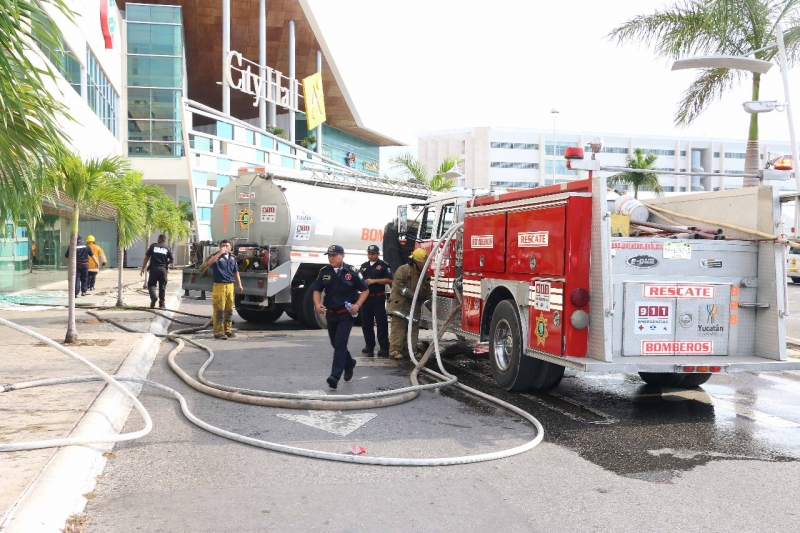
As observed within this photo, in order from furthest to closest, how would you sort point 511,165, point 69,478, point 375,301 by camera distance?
point 511,165, point 375,301, point 69,478

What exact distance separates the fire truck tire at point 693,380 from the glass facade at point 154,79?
43085 millimetres

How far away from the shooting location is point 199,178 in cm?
4078

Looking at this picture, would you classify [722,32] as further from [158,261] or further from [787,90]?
[158,261]

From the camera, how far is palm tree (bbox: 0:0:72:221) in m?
4.74

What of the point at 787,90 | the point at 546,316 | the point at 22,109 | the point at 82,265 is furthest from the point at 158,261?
the point at 787,90

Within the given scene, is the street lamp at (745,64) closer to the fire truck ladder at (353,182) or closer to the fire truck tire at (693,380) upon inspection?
the fire truck tire at (693,380)

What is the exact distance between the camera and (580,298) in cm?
730

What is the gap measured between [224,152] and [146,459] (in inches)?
1608

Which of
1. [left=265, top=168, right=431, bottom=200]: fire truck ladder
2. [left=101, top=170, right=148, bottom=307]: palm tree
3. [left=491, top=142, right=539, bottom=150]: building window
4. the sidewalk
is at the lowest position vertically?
the sidewalk

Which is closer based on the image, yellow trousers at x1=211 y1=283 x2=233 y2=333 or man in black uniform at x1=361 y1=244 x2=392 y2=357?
man in black uniform at x1=361 y1=244 x2=392 y2=357

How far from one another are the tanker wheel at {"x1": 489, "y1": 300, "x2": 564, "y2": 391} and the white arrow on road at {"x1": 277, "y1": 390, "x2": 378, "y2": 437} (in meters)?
1.89

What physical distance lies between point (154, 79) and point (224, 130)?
20.1 ft

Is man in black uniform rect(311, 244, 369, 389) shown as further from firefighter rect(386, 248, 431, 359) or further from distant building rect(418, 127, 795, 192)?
distant building rect(418, 127, 795, 192)

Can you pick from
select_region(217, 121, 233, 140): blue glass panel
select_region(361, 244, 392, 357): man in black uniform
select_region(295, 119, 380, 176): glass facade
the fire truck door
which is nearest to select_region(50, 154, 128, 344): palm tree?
select_region(361, 244, 392, 357): man in black uniform
